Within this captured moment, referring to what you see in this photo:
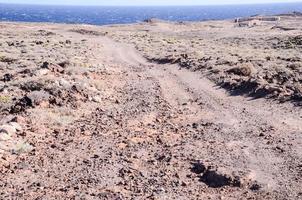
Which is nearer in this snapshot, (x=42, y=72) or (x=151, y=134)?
(x=151, y=134)

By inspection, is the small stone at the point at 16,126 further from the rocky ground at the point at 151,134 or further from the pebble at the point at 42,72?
the pebble at the point at 42,72

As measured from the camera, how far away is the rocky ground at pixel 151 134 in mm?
11938

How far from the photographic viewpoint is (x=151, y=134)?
16359 millimetres

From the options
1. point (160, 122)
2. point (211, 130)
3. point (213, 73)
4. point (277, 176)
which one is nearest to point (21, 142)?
point (160, 122)

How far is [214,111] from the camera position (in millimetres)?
19469

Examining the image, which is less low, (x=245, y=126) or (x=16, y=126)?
(x=16, y=126)

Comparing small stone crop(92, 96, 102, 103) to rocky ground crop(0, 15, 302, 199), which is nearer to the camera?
rocky ground crop(0, 15, 302, 199)

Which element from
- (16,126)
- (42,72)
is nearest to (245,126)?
(16,126)

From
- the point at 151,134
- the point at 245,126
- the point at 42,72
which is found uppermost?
the point at 42,72

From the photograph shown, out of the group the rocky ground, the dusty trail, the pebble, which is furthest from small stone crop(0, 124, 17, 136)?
the pebble

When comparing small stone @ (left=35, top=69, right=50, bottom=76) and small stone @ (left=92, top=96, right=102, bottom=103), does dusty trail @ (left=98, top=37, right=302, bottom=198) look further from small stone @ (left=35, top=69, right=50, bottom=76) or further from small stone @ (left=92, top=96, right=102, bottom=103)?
small stone @ (left=35, top=69, right=50, bottom=76)

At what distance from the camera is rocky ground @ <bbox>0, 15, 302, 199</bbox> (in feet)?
39.2

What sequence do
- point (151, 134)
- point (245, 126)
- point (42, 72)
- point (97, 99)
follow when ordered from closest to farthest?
point (151, 134) → point (245, 126) → point (97, 99) → point (42, 72)

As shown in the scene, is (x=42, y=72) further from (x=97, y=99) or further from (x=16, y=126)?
(x=16, y=126)
